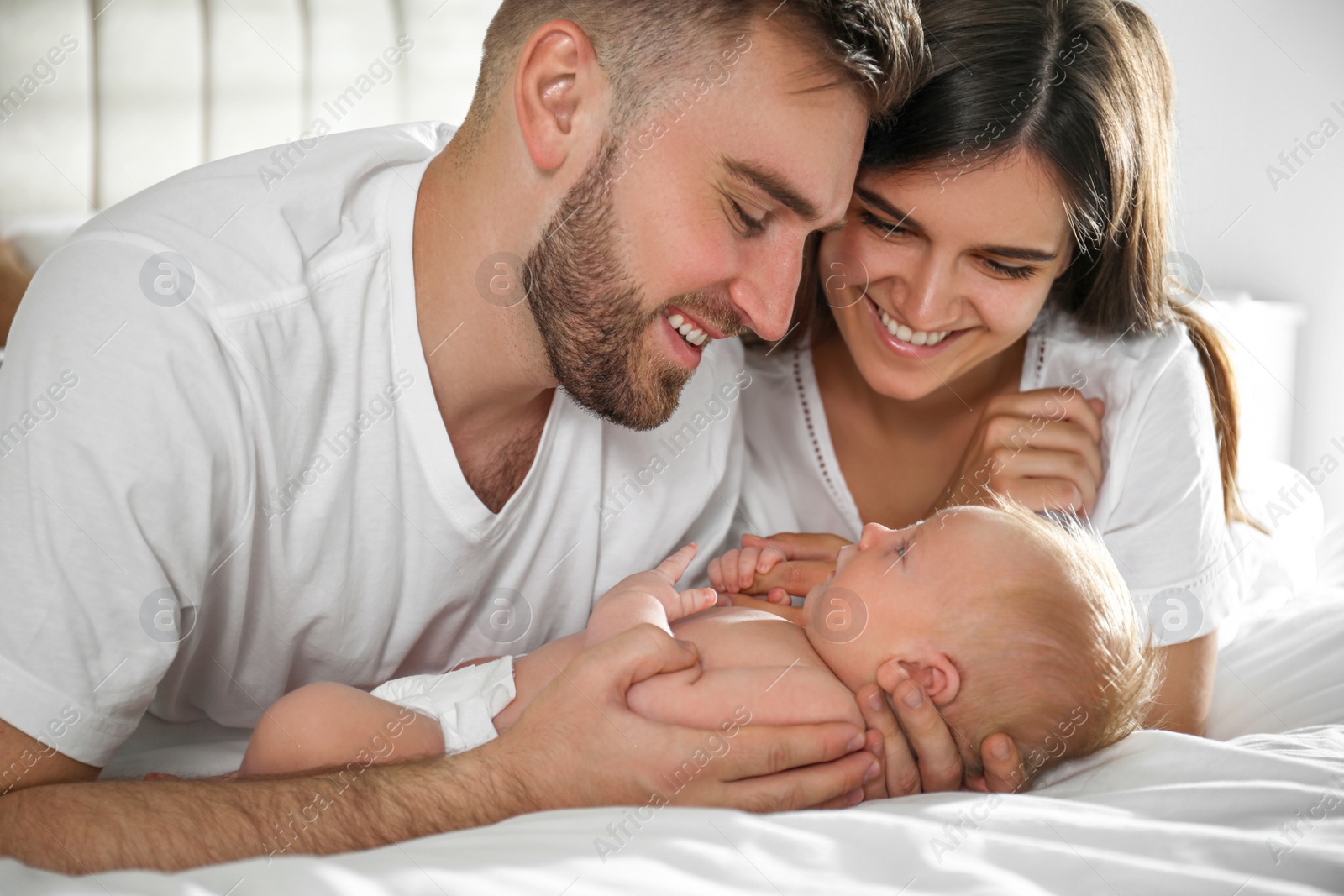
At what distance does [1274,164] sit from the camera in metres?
3.34

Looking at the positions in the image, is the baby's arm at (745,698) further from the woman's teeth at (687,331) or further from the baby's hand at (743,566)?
the woman's teeth at (687,331)

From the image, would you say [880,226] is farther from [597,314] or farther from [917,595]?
[917,595]

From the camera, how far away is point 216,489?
1.35 meters

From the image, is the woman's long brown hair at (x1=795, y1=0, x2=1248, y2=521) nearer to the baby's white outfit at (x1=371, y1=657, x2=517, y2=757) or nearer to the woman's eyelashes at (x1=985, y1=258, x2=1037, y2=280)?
the woman's eyelashes at (x1=985, y1=258, x2=1037, y2=280)

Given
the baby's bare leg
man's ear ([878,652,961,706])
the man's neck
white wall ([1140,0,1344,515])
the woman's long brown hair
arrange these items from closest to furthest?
the baby's bare leg, man's ear ([878,652,961,706]), the man's neck, the woman's long brown hair, white wall ([1140,0,1344,515])

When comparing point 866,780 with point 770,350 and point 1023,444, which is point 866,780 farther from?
point 770,350

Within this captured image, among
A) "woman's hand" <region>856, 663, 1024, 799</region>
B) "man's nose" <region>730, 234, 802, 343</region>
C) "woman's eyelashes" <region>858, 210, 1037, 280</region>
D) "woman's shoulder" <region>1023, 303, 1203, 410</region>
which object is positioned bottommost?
"woman's hand" <region>856, 663, 1024, 799</region>

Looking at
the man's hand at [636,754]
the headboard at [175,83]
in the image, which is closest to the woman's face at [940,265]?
the man's hand at [636,754]

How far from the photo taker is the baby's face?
4.92ft

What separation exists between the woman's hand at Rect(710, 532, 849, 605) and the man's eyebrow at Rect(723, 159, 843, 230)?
650 mm

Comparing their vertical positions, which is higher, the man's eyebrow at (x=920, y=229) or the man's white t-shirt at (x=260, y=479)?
the man's eyebrow at (x=920, y=229)

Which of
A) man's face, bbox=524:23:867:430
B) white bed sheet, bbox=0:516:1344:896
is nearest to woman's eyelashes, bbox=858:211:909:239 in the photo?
man's face, bbox=524:23:867:430

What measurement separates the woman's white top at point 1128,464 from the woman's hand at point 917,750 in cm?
53

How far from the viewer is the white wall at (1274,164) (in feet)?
10.8
